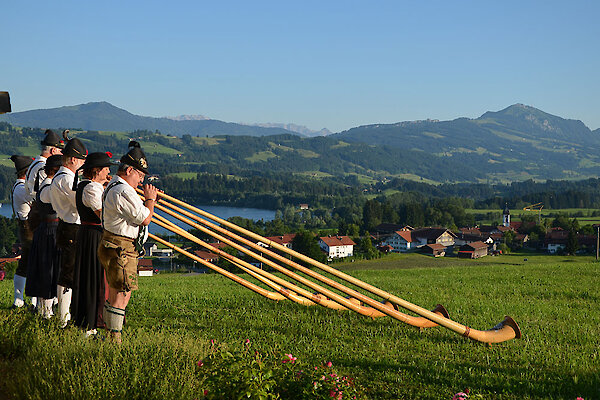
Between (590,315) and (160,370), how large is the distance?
876 centimetres

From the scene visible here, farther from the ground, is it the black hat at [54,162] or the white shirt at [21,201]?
the black hat at [54,162]

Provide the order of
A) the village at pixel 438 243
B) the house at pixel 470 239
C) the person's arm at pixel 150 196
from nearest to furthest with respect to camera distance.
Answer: the person's arm at pixel 150 196
the village at pixel 438 243
the house at pixel 470 239

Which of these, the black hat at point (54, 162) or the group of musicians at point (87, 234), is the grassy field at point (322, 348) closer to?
the group of musicians at point (87, 234)

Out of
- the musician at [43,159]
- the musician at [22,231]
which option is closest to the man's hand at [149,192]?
the musician at [43,159]

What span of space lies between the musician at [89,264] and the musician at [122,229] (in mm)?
427

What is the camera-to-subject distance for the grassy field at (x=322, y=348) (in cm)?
520

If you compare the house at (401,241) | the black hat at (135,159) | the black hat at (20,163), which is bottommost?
the house at (401,241)

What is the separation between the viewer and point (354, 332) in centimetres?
900

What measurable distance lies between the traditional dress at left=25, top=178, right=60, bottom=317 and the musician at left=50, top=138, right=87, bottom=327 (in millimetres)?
492

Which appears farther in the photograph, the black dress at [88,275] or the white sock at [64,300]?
the white sock at [64,300]

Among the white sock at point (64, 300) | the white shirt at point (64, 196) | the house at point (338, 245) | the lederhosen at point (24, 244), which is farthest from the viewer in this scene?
the house at point (338, 245)

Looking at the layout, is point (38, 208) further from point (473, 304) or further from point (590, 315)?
point (590, 315)

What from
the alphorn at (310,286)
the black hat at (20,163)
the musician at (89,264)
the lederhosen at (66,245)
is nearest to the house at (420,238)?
the alphorn at (310,286)

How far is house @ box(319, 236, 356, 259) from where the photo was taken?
9737cm
